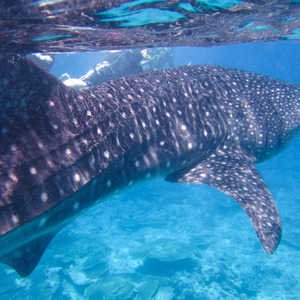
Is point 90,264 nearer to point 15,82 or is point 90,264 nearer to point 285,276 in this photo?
point 285,276

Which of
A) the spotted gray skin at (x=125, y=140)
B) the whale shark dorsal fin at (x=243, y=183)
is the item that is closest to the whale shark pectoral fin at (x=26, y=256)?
the spotted gray skin at (x=125, y=140)

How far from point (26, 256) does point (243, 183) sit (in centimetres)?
405

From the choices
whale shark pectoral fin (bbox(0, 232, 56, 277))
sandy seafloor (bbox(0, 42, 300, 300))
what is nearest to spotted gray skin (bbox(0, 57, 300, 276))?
whale shark pectoral fin (bbox(0, 232, 56, 277))

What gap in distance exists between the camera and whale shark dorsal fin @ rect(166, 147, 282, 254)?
3.87 m

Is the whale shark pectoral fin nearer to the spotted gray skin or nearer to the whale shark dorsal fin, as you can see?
the spotted gray skin

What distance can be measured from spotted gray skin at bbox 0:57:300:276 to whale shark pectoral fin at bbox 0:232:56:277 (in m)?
0.01

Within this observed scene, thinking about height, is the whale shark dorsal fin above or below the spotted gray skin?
below

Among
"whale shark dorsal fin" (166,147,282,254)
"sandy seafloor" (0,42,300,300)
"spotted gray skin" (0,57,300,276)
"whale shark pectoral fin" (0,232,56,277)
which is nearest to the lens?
"spotted gray skin" (0,57,300,276)

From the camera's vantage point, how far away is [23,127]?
9.37 ft

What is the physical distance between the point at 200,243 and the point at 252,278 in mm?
3214

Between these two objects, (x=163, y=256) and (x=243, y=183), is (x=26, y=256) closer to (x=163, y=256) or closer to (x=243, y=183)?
(x=243, y=183)

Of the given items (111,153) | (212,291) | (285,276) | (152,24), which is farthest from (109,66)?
(285,276)

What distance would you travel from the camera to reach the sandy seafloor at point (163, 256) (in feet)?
31.9

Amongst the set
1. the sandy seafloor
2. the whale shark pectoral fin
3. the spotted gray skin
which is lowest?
the sandy seafloor
